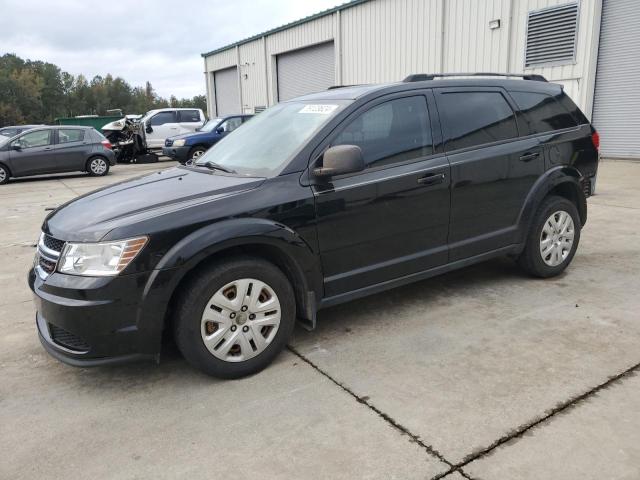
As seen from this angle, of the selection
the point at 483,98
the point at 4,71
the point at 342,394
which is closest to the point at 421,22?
the point at 483,98

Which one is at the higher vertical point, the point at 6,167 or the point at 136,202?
the point at 136,202

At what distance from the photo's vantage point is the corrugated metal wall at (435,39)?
41.6ft

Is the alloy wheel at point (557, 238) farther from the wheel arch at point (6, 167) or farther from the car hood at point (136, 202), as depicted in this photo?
the wheel arch at point (6, 167)

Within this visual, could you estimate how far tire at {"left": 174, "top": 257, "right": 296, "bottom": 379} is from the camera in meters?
2.86

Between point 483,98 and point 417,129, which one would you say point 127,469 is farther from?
point 483,98

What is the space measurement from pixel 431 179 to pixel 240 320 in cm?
169

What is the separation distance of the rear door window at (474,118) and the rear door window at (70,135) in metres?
13.4

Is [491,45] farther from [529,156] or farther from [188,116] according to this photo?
[529,156]

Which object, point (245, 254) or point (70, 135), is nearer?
point (245, 254)

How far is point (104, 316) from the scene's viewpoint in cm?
271

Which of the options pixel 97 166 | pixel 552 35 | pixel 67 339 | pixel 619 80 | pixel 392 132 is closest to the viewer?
pixel 67 339

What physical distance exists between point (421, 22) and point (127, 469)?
1642 centimetres

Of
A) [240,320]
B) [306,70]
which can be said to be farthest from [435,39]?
[240,320]

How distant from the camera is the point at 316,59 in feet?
71.3
